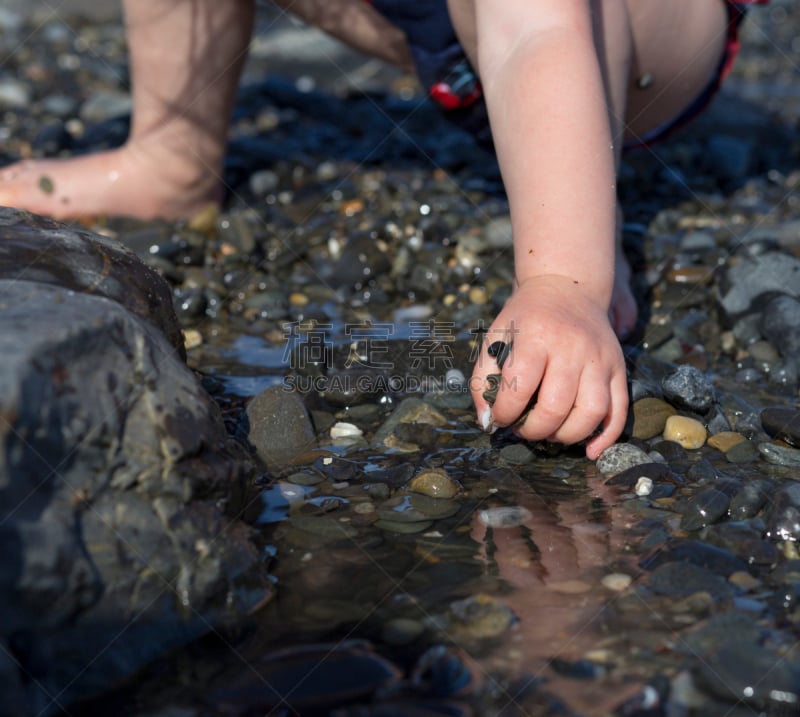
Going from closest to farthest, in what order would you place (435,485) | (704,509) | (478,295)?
(704,509) < (435,485) < (478,295)

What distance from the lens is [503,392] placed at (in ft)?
6.29

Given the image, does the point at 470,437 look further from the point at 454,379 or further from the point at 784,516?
the point at 784,516

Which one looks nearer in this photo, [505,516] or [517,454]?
[505,516]

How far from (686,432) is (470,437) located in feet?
1.53

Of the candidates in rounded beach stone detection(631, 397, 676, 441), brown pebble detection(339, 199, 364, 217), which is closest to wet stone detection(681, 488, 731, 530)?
rounded beach stone detection(631, 397, 676, 441)

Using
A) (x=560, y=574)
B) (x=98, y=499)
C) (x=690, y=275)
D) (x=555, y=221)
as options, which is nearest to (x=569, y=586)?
(x=560, y=574)

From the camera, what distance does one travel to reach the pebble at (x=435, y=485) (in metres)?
1.86

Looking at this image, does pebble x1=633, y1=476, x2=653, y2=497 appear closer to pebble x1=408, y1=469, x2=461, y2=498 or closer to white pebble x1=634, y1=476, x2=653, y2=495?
white pebble x1=634, y1=476, x2=653, y2=495

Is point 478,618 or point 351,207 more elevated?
point 478,618

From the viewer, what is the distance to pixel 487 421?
202cm

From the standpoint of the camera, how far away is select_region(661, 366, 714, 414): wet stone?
2.16m

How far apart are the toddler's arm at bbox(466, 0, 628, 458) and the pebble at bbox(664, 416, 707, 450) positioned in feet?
0.53

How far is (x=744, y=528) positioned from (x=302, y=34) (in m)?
5.70

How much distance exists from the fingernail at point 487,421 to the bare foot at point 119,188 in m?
1.71
